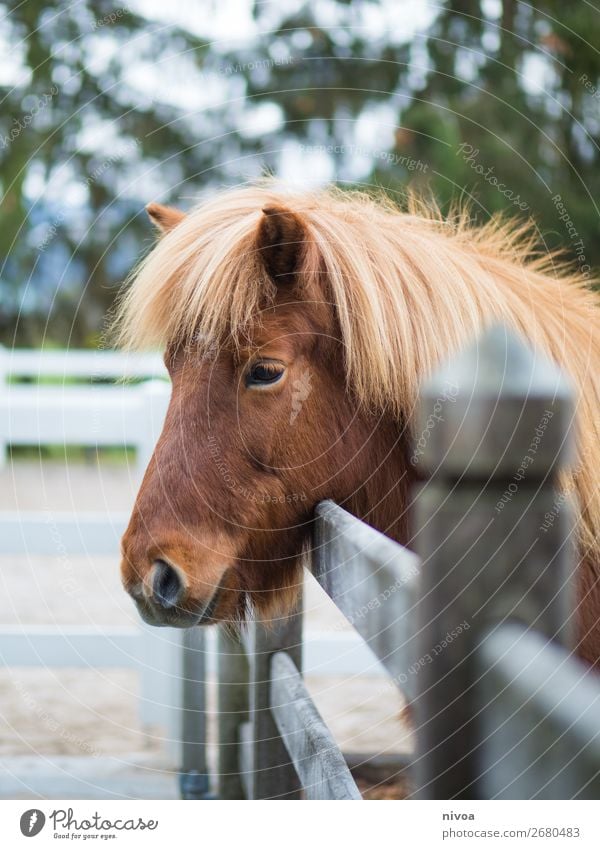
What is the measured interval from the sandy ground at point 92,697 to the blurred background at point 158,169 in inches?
0.5

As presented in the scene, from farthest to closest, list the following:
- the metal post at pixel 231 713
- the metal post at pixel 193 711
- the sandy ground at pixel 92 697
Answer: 1. the sandy ground at pixel 92 697
2. the metal post at pixel 193 711
3. the metal post at pixel 231 713

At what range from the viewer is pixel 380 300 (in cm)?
156

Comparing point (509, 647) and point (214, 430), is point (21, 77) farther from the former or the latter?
point (509, 647)

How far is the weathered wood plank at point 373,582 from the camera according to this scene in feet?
2.95

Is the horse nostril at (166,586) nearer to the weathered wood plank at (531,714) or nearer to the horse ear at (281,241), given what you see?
the horse ear at (281,241)

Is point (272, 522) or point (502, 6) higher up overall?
point (502, 6)

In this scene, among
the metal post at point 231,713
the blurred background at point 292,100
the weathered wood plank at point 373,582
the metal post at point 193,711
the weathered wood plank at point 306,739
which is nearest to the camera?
the weathered wood plank at point 373,582

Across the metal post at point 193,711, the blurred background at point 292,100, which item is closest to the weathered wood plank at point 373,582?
the metal post at point 193,711

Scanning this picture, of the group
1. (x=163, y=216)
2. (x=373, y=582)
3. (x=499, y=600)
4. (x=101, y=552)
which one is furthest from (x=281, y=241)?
(x=101, y=552)

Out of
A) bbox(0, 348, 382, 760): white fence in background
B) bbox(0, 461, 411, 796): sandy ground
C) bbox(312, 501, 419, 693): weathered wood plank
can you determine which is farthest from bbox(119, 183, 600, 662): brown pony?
bbox(0, 348, 382, 760): white fence in background

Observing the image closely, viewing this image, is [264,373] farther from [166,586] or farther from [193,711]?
[193,711]

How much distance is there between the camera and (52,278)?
8.90 meters

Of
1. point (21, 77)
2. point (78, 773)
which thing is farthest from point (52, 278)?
point (78, 773)
